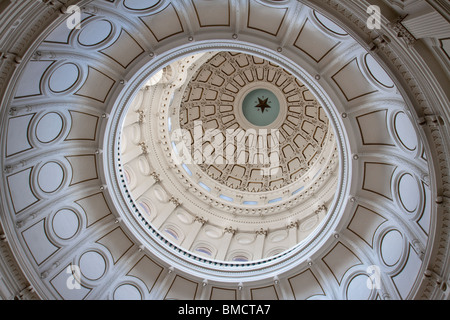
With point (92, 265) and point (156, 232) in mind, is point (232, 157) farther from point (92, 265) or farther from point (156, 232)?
point (92, 265)

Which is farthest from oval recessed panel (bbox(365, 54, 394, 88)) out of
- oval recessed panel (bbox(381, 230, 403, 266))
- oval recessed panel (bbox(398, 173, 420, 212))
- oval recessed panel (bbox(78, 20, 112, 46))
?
oval recessed panel (bbox(78, 20, 112, 46))

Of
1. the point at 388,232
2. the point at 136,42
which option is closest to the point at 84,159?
the point at 136,42

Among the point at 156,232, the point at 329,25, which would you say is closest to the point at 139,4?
the point at 329,25

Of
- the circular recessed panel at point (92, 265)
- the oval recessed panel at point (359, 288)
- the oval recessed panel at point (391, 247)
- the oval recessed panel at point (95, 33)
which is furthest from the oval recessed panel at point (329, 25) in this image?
the circular recessed panel at point (92, 265)

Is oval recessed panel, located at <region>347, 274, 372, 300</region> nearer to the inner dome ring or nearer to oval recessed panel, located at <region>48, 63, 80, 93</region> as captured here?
the inner dome ring

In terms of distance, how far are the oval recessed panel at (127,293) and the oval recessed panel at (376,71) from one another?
613 inches

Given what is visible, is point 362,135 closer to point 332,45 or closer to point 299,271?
point 332,45

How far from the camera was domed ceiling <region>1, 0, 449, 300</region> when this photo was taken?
37.3 ft

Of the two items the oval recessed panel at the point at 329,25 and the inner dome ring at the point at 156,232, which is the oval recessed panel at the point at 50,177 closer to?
the inner dome ring at the point at 156,232

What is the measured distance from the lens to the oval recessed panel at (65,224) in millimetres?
15688

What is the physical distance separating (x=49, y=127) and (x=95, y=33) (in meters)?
4.65

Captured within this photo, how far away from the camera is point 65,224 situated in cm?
1600

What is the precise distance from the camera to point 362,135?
14.5m
